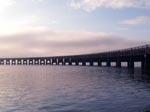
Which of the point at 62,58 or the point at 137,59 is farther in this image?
the point at 62,58

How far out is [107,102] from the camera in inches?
1085

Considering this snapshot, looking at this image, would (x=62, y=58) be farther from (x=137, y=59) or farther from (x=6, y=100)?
(x=6, y=100)

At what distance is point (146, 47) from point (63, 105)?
56.3 m

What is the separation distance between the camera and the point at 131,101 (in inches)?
1103

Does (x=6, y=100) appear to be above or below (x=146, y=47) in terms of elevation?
below

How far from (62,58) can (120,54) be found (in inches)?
3441

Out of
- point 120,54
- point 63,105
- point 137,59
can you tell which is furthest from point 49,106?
point 120,54

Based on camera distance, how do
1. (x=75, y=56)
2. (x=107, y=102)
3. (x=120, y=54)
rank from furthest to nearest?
(x=75, y=56) < (x=120, y=54) < (x=107, y=102)

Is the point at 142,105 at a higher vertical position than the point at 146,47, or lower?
lower

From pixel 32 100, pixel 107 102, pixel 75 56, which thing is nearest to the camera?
pixel 107 102

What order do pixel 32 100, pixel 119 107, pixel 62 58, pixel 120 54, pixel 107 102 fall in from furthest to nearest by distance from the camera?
pixel 62 58
pixel 120 54
pixel 32 100
pixel 107 102
pixel 119 107

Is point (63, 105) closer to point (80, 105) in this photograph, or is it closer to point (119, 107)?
point (80, 105)

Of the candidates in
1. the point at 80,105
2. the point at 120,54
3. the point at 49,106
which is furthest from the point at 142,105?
the point at 120,54

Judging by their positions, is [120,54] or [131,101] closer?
[131,101]
